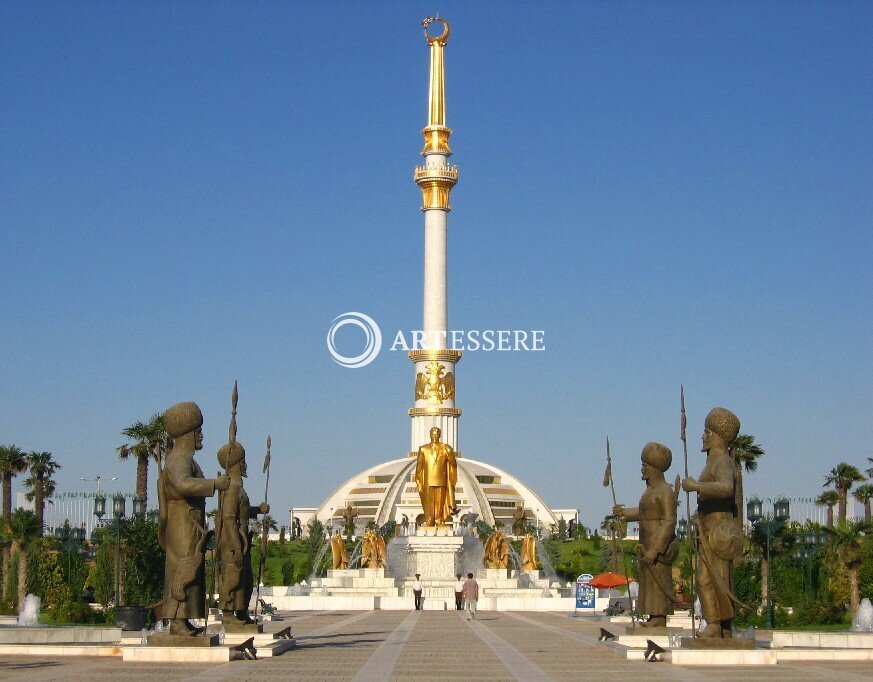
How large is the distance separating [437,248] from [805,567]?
187ft

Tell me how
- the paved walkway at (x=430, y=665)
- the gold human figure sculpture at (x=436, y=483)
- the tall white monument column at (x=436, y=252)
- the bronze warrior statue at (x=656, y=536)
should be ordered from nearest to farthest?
the paved walkway at (x=430, y=665)
the bronze warrior statue at (x=656, y=536)
the gold human figure sculpture at (x=436, y=483)
the tall white monument column at (x=436, y=252)

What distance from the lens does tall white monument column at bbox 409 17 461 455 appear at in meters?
98.9

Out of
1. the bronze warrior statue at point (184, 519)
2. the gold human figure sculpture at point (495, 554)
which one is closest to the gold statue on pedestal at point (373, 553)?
the gold human figure sculpture at point (495, 554)

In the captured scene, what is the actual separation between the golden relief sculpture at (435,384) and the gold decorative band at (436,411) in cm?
51

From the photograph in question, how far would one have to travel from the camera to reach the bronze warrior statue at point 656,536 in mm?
22922

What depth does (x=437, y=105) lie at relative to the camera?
100312 millimetres

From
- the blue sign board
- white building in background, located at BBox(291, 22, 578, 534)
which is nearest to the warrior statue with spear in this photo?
the blue sign board

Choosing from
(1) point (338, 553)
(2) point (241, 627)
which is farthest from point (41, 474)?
(2) point (241, 627)

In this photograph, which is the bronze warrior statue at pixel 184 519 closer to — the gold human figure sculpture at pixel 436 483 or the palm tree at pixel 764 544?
the palm tree at pixel 764 544

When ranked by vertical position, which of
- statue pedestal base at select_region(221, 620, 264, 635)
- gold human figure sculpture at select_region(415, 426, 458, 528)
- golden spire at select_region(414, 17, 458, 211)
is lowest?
statue pedestal base at select_region(221, 620, 264, 635)

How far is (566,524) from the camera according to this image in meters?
134

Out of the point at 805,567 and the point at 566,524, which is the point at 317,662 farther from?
the point at 566,524

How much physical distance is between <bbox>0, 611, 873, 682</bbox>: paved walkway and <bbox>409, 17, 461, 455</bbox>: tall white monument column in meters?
70.6

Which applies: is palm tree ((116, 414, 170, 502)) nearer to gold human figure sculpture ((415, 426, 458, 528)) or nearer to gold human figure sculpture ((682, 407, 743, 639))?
gold human figure sculpture ((415, 426, 458, 528))
